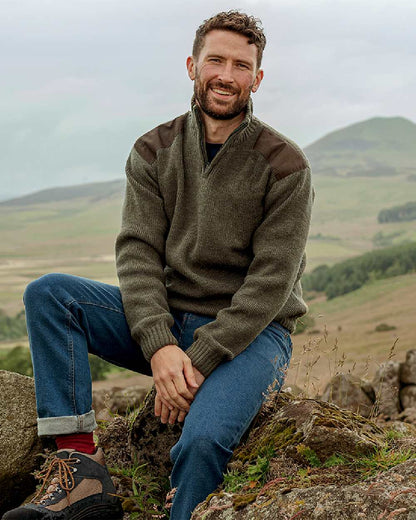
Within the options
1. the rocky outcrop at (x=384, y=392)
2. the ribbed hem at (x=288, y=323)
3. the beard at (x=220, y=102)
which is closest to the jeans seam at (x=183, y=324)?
the ribbed hem at (x=288, y=323)

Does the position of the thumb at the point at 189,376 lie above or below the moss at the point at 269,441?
above

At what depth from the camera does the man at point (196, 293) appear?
3320 mm

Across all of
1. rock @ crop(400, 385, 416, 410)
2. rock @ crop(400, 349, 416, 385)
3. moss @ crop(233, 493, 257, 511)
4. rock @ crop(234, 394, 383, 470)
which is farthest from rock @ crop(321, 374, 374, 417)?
moss @ crop(233, 493, 257, 511)

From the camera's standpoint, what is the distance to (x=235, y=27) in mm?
3705

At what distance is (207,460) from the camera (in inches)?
124

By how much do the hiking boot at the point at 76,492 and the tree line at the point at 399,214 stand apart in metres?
124

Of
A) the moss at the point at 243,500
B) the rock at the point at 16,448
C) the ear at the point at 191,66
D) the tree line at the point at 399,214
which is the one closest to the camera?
the moss at the point at 243,500

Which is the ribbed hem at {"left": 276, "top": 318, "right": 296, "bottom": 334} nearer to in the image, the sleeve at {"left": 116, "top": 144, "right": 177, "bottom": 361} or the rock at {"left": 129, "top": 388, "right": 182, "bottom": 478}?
the sleeve at {"left": 116, "top": 144, "right": 177, "bottom": 361}

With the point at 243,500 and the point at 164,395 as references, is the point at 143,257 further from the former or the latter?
the point at 243,500

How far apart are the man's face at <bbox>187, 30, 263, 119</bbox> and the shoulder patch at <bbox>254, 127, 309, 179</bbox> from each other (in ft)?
0.74

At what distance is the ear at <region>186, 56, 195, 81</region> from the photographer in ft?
13.0

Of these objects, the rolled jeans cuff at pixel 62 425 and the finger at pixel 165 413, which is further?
the finger at pixel 165 413

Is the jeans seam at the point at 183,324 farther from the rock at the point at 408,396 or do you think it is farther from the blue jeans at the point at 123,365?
the rock at the point at 408,396

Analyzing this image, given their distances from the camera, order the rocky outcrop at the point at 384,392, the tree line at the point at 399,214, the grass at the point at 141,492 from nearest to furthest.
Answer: the grass at the point at 141,492 < the rocky outcrop at the point at 384,392 < the tree line at the point at 399,214
